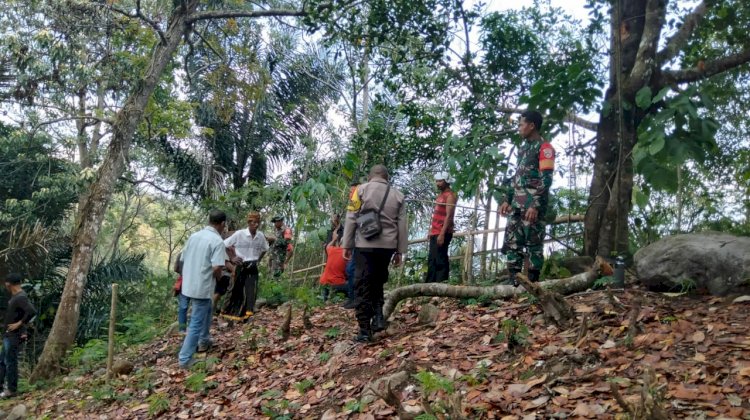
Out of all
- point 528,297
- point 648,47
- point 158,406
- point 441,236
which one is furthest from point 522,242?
point 158,406

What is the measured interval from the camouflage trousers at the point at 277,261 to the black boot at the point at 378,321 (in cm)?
630

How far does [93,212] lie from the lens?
10016 mm

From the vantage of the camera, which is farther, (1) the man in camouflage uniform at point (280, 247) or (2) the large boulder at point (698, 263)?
(1) the man in camouflage uniform at point (280, 247)

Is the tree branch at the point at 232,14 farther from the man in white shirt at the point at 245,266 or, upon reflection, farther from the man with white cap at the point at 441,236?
the man with white cap at the point at 441,236

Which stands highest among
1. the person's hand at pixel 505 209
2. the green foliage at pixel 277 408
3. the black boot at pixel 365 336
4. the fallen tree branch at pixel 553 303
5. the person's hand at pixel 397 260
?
the person's hand at pixel 505 209

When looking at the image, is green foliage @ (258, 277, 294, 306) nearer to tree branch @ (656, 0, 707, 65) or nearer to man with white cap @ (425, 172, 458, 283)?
man with white cap @ (425, 172, 458, 283)

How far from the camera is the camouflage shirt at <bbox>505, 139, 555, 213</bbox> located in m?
6.27

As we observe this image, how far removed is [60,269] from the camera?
528 inches

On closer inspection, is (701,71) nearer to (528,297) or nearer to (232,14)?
(528,297)

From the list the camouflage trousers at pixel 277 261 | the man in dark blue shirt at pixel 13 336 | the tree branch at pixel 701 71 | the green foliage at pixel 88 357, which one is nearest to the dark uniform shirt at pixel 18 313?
the man in dark blue shirt at pixel 13 336

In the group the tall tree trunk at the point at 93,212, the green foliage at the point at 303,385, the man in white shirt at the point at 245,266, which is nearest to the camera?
the green foliage at the point at 303,385

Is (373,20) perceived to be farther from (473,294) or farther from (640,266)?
(640,266)

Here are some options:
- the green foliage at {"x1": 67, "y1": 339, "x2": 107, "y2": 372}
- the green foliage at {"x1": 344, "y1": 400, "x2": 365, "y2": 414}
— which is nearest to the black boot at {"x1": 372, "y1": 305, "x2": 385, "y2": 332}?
the green foliage at {"x1": 344, "y1": 400, "x2": 365, "y2": 414}

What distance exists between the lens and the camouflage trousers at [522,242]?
6.44 meters
